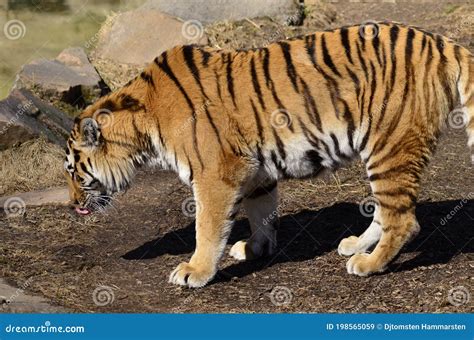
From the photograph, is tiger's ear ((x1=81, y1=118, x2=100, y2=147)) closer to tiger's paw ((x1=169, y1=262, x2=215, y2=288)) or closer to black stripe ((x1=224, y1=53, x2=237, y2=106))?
black stripe ((x1=224, y1=53, x2=237, y2=106))

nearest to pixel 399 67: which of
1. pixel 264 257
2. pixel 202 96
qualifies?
pixel 202 96

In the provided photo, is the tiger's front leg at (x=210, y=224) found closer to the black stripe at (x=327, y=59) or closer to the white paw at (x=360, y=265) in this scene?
the white paw at (x=360, y=265)

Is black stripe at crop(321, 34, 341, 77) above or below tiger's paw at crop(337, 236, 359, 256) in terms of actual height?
above

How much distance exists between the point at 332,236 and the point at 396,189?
140 cm

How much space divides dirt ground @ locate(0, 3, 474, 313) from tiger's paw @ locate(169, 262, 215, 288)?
0.06 meters

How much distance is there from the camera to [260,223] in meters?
7.17

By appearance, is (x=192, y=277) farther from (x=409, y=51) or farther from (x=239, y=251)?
(x=409, y=51)

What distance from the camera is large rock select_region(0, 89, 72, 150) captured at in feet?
31.2

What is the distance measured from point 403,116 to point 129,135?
6.63 feet

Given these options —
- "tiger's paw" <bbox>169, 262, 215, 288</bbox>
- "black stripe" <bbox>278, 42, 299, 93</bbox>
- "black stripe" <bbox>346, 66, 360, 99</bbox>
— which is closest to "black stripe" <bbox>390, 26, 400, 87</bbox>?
"black stripe" <bbox>346, 66, 360, 99</bbox>

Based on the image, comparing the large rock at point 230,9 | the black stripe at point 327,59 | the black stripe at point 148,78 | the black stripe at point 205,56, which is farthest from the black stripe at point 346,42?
the large rock at point 230,9

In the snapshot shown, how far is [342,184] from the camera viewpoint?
874 centimetres

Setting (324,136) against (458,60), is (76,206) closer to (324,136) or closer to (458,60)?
(324,136)

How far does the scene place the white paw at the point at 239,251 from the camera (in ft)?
23.6
